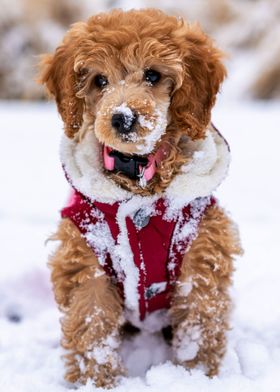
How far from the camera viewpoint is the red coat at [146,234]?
216 centimetres

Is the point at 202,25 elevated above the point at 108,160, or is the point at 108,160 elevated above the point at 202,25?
the point at 108,160

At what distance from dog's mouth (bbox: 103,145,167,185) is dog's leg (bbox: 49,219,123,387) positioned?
11.1 inches

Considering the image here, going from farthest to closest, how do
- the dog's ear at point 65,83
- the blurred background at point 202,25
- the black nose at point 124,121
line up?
the blurred background at point 202,25 → the dog's ear at point 65,83 → the black nose at point 124,121

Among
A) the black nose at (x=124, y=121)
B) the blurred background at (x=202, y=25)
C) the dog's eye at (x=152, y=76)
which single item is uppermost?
the dog's eye at (x=152, y=76)

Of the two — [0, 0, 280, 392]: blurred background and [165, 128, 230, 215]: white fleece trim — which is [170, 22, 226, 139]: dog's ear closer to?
[165, 128, 230, 215]: white fleece trim

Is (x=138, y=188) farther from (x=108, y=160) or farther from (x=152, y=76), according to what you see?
(x=152, y=76)

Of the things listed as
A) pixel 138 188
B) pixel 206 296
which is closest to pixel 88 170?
pixel 138 188

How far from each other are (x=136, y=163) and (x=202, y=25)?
6.95 metres

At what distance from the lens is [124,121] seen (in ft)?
6.42

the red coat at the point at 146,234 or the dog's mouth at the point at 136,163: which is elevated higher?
the dog's mouth at the point at 136,163

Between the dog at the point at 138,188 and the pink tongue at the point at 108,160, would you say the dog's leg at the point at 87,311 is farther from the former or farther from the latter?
the pink tongue at the point at 108,160

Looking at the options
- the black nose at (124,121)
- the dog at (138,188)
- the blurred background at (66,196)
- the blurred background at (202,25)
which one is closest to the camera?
the black nose at (124,121)

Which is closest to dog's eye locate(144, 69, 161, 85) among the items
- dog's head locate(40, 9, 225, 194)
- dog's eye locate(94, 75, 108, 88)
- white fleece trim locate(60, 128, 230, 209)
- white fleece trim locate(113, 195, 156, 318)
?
dog's head locate(40, 9, 225, 194)

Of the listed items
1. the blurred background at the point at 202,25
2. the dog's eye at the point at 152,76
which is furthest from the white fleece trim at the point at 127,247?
the blurred background at the point at 202,25
